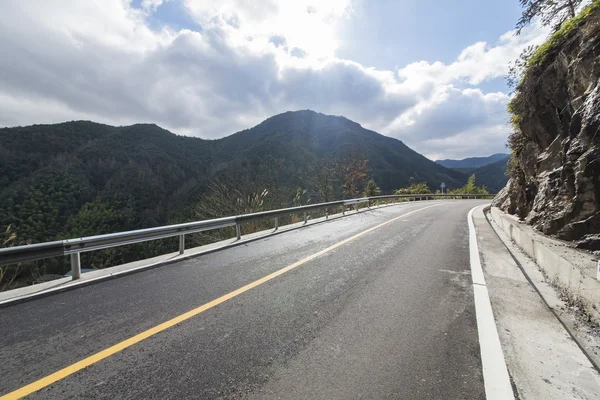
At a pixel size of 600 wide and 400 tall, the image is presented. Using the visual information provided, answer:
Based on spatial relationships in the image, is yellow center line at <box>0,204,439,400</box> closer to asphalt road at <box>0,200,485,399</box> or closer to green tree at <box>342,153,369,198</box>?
asphalt road at <box>0,200,485,399</box>

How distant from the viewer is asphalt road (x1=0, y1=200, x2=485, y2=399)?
2.13 m

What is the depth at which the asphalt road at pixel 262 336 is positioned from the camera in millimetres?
2129

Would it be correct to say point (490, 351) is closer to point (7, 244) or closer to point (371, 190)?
point (7, 244)

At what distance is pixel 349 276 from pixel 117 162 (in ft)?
325

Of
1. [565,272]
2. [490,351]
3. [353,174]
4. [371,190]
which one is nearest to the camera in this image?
[490,351]

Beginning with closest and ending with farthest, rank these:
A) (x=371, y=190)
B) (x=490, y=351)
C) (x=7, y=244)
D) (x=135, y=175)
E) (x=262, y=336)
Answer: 1. (x=490, y=351)
2. (x=262, y=336)
3. (x=7, y=244)
4. (x=371, y=190)
5. (x=135, y=175)

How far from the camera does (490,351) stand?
2.56 m

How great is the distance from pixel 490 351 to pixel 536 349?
0.48 meters

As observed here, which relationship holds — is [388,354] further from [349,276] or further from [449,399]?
[349,276]

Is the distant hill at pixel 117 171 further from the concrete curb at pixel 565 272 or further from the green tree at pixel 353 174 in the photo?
the concrete curb at pixel 565 272

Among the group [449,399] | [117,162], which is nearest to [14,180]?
[117,162]

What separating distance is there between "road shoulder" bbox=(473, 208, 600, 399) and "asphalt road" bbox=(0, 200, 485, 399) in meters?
0.31

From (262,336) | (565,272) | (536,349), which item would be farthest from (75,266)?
(565,272)

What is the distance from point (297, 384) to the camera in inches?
84.1
